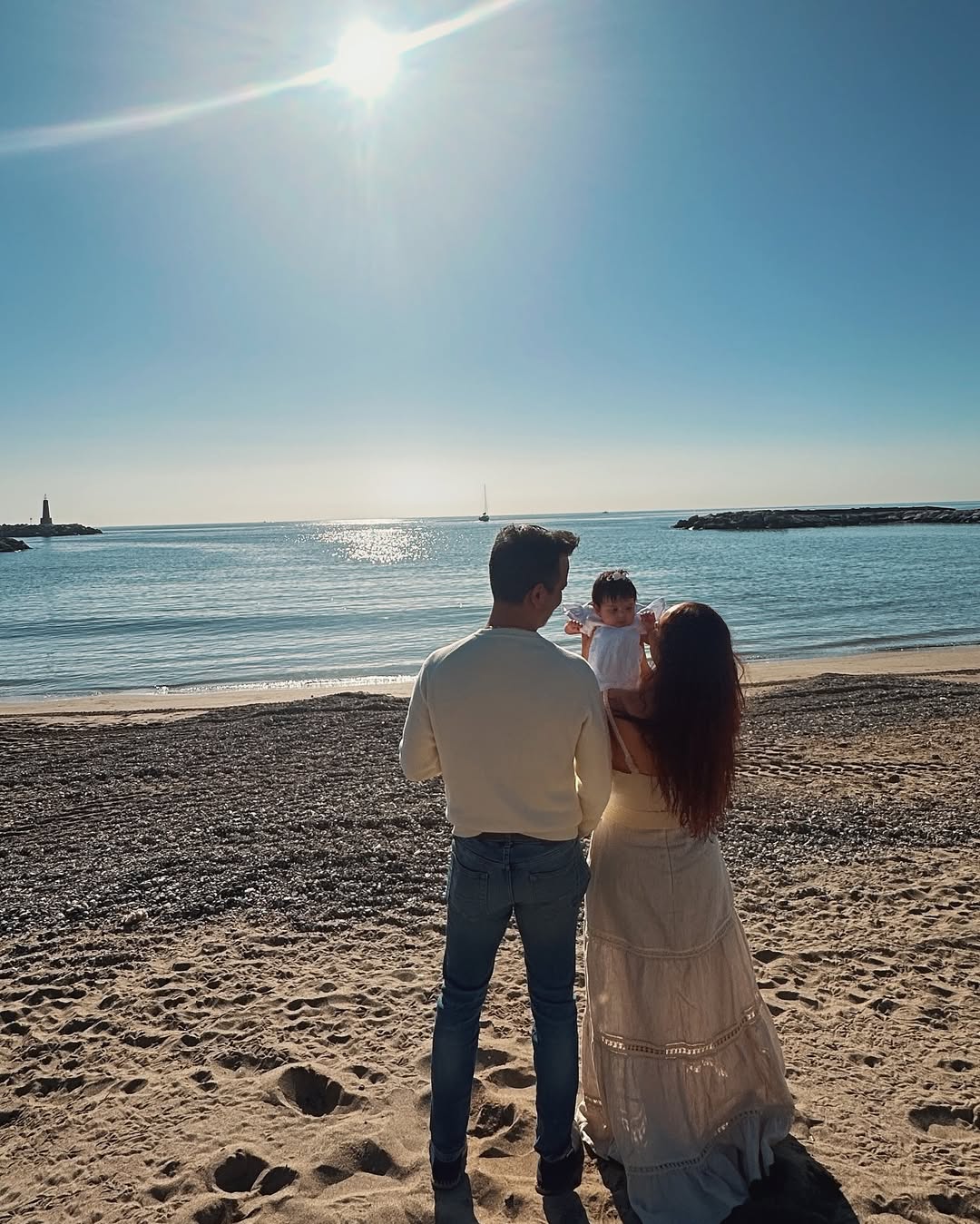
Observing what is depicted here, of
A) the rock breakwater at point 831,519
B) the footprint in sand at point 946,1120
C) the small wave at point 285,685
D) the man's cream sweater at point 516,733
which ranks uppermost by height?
the rock breakwater at point 831,519

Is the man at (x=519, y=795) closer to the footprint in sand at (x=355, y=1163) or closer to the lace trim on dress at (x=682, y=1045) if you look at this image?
the lace trim on dress at (x=682, y=1045)

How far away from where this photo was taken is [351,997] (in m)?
4.20

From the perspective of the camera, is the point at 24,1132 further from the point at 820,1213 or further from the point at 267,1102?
the point at 820,1213

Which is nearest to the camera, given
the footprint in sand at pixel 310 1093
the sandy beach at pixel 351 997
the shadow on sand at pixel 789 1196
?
the shadow on sand at pixel 789 1196

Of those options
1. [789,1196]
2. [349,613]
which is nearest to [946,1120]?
[789,1196]

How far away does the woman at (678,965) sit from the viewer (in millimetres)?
2600

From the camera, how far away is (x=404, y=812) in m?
7.15

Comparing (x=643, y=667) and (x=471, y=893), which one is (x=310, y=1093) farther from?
(x=643, y=667)

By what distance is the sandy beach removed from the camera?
2.87 meters

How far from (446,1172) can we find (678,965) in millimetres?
1063

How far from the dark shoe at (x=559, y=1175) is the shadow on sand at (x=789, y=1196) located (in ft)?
0.52

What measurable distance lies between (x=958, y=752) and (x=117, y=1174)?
853 centimetres

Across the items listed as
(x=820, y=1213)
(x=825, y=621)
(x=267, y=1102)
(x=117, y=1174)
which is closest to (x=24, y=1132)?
(x=117, y=1174)

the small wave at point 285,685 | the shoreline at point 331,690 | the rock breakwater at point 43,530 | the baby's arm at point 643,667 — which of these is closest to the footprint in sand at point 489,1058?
the baby's arm at point 643,667
